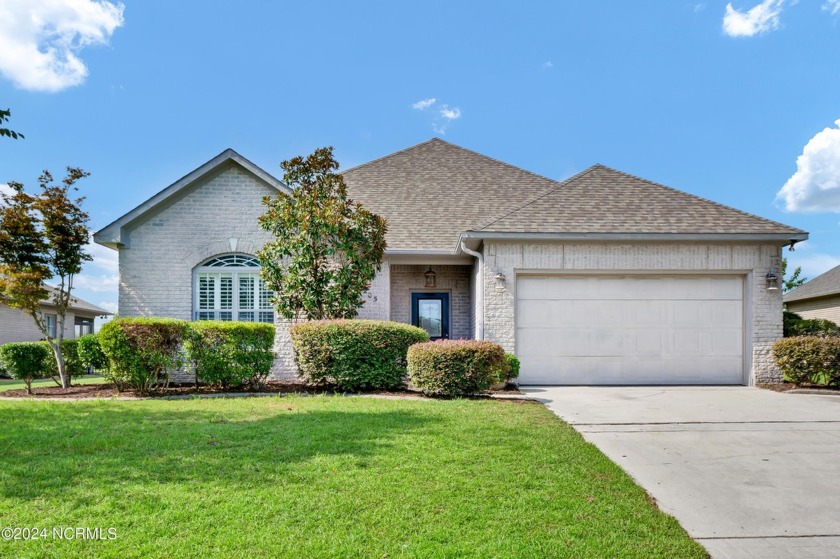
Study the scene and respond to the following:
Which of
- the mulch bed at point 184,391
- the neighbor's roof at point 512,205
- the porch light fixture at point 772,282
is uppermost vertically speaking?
the neighbor's roof at point 512,205

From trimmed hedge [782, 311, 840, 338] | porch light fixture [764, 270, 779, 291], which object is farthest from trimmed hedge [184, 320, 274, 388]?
trimmed hedge [782, 311, 840, 338]

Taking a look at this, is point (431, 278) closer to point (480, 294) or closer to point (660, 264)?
point (480, 294)

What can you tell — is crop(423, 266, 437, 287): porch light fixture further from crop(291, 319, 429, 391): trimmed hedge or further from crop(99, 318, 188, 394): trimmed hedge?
crop(99, 318, 188, 394): trimmed hedge

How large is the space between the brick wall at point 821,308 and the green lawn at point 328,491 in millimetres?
21409

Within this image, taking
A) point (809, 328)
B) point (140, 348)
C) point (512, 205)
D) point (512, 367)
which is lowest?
point (512, 367)

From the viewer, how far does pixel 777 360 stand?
38.9 feet

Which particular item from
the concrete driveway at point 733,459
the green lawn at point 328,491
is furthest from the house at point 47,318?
the concrete driveway at point 733,459

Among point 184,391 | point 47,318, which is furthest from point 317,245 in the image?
point 47,318

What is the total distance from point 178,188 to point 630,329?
35.9 feet

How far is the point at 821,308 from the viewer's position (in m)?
23.5

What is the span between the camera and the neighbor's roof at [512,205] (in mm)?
11953

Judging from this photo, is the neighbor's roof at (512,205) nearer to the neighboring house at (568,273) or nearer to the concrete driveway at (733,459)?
the neighboring house at (568,273)

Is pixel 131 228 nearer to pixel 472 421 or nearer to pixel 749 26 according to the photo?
pixel 472 421

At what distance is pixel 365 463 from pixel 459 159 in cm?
1462
